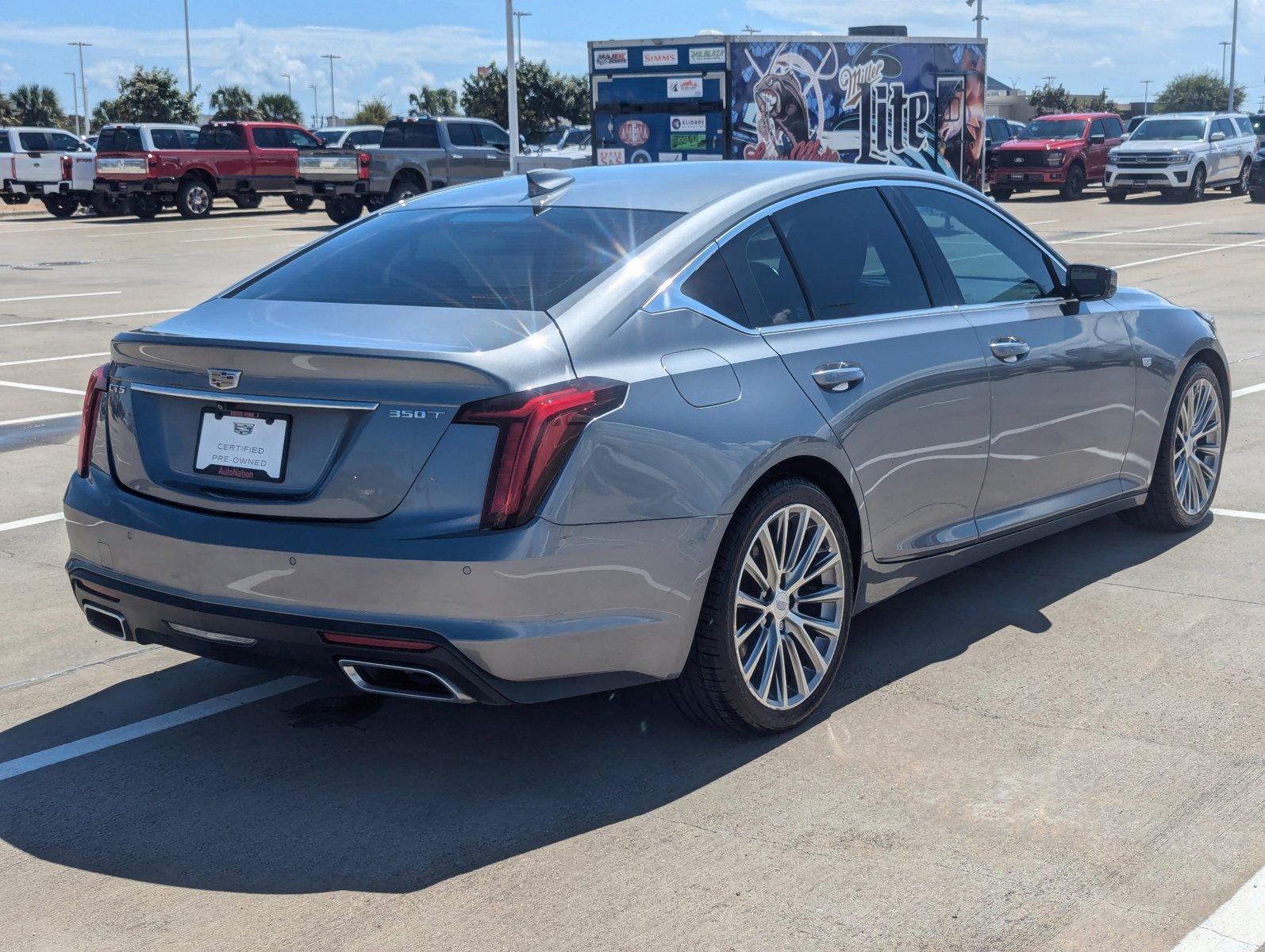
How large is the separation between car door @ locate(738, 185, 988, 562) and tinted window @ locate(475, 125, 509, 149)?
89.4 feet

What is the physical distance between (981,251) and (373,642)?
9.63ft

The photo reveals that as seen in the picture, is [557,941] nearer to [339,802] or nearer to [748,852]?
[748,852]

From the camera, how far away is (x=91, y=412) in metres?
4.34

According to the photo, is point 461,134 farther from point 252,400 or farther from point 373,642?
point 373,642

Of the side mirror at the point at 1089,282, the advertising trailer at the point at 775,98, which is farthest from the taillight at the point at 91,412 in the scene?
the advertising trailer at the point at 775,98

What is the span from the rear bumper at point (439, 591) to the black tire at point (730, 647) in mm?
93

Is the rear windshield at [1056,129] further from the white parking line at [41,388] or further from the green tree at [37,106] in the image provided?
the green tree at [37,106]

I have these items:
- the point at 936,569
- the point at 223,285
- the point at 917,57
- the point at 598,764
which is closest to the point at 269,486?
the point at 598,764

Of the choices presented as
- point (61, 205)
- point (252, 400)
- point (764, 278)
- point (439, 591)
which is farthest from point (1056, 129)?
point (439, 591)

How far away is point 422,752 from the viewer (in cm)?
437

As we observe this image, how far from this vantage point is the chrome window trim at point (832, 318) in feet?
13.8

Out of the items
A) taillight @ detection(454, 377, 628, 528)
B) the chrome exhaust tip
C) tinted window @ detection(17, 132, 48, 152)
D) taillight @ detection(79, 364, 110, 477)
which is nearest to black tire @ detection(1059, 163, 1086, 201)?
tinted window @ detection(17, 132, 48, 152)

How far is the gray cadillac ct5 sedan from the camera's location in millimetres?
3682

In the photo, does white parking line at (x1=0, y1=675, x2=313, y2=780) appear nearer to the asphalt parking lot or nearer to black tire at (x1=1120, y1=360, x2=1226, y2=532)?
the asphalt parking lot
